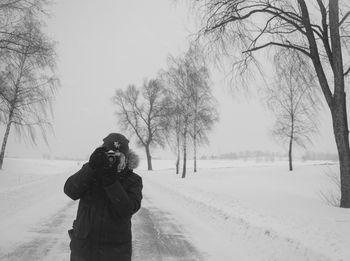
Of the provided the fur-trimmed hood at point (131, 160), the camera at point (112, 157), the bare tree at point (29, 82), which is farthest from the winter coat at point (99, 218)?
the bare tree at point (29, 82)

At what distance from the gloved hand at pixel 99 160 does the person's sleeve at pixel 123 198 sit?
0.21m

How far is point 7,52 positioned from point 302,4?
9197 mm

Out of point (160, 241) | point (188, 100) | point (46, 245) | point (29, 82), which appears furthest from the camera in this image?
point (188, 100)

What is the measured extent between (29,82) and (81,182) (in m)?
17.7

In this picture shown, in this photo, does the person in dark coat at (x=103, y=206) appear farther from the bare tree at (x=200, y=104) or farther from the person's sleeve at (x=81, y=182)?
the bare tree at (x=200, y=104)

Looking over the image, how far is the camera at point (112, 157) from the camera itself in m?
3.09

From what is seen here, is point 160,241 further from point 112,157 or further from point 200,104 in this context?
point 200,104

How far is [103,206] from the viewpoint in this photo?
129 inches

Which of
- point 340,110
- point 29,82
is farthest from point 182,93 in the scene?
point 340,110

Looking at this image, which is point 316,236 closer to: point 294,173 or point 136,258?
point 136,258

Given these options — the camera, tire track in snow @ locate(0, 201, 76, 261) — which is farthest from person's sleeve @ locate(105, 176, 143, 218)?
tire track in snow @ locate(0, 201, 76, 261)

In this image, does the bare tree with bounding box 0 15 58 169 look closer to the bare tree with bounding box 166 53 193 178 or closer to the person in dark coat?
the person in dark coat

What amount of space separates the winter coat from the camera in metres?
0.17

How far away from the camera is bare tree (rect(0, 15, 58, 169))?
11.2 meters
